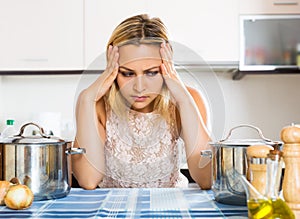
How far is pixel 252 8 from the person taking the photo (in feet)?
8.11

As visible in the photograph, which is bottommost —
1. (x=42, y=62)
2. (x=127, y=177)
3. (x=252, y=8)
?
(x=127, y=177)

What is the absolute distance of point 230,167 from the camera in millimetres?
991

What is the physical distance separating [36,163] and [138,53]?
48 centimetres

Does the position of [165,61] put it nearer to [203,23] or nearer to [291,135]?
[291,135]

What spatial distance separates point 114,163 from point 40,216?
69 centimetres

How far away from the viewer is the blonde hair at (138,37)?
1.35 meters

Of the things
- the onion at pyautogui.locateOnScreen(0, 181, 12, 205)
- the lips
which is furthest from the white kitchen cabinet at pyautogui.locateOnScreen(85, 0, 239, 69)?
the onion at pyautogui.locateOnScreen(0, 181, 12, 205)

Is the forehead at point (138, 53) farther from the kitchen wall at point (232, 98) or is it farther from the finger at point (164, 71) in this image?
the kitchen wall at point (232, 98)

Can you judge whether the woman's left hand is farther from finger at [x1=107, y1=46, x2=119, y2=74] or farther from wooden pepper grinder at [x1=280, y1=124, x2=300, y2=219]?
wooden pepper grinder at [x1=280, y1=124, x2=300, y2=219]

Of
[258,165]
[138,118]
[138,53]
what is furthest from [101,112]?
[258,165]

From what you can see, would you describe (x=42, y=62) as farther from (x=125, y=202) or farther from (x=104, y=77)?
(x=125, y=202)

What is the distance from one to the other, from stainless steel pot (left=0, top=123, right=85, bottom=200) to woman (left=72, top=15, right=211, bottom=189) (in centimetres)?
21

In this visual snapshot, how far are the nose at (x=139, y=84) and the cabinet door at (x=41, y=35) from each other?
1.12 m

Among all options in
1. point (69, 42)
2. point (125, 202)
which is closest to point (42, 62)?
point (69, 42)
